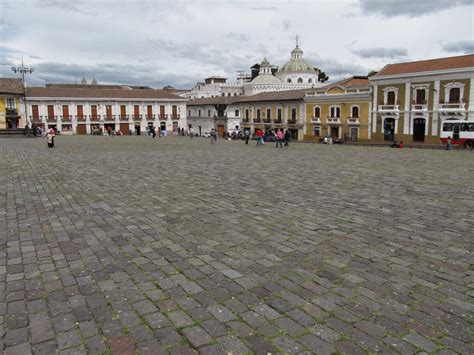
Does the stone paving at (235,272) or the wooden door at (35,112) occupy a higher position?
the wooden door at (35,112)

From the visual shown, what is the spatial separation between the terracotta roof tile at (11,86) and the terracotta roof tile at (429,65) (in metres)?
→ 46.8

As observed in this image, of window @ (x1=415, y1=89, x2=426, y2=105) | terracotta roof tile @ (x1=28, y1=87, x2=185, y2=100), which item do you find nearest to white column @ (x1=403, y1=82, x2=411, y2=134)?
window @ (x1=415, y1=89, x2=426, y2=105)

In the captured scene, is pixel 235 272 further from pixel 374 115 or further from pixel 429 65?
pixel 374 115

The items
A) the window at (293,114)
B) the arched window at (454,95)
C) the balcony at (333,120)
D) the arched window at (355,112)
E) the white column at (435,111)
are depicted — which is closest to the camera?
the arched window at (454,95)

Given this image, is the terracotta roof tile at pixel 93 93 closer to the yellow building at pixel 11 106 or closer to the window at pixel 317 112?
the yellow building at pixel 11 106

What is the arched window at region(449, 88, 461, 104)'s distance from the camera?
3534 cm

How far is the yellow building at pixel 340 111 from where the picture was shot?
43.2 metres

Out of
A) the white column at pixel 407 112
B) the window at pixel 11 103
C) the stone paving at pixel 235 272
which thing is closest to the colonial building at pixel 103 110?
the window at pixel 11 103

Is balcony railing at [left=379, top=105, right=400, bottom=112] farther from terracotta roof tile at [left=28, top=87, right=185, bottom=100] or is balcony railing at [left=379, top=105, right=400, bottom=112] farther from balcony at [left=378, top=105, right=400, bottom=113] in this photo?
terracotta roof tile at [left=28, top=87, right=185, bottom=100]

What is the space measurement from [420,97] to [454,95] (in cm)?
313

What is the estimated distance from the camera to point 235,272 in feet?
16.7

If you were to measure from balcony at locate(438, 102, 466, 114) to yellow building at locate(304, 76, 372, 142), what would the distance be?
7.67m

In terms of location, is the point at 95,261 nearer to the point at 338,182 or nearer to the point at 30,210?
the point at 30,210

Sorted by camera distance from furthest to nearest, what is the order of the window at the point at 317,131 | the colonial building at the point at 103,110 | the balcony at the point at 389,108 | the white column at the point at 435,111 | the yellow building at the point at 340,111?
the colonial building at the point at 103,110, the window at the point at 317,131, the yellow building at the point at 340,111, the balcony at the point at 389,108, the white column at the point at 435,111
